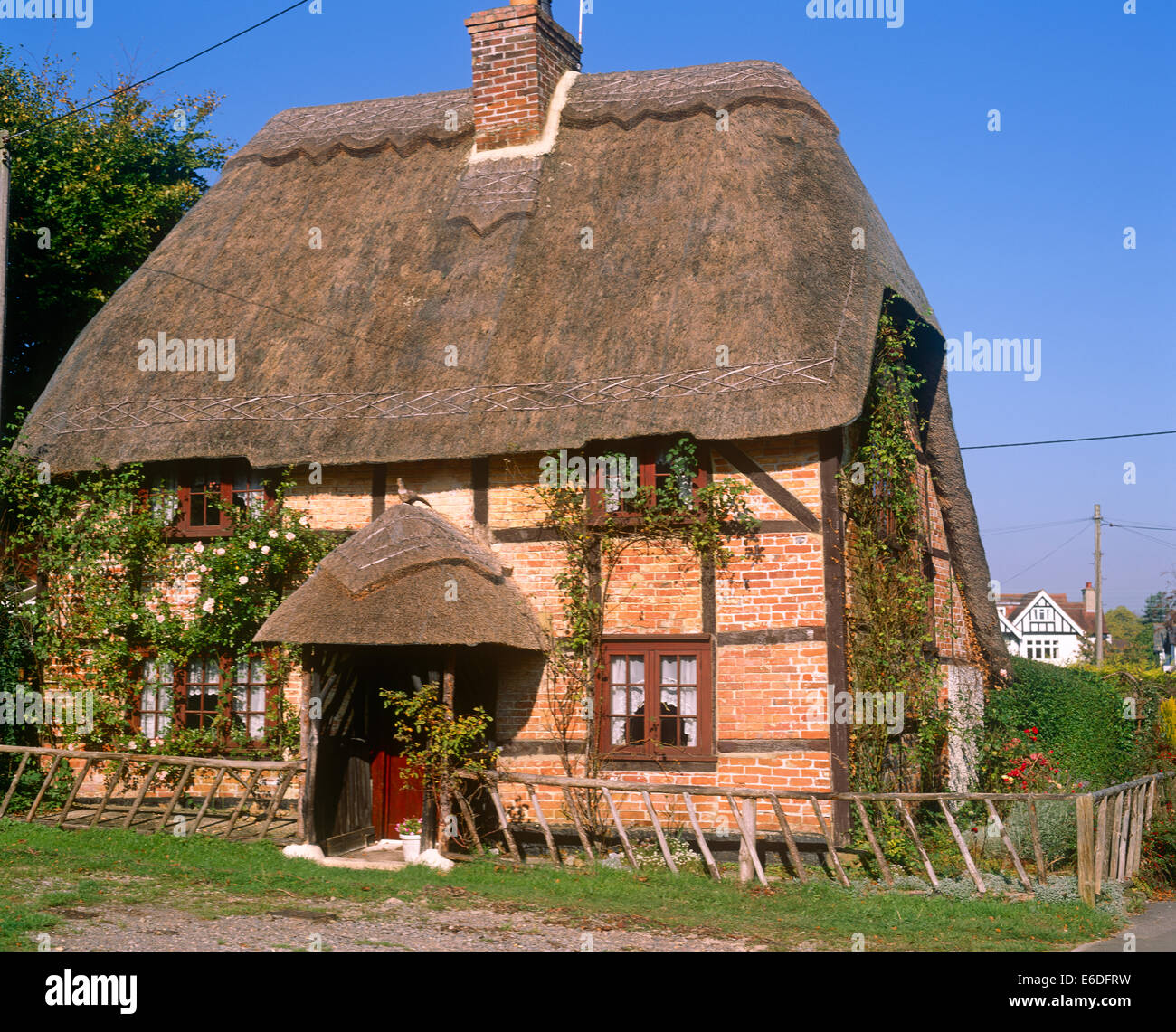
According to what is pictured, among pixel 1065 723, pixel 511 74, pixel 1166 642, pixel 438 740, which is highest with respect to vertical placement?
pixel 511 74

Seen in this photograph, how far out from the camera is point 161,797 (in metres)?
12.3

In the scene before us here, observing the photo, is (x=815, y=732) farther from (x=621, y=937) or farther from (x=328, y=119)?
(x=328, y=119)

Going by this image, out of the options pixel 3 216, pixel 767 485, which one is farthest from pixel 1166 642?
pixel 3 216

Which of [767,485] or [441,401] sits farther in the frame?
[441,401]

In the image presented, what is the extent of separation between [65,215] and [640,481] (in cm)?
1169

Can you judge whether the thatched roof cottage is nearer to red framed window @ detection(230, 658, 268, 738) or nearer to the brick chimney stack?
the brick chimney stack

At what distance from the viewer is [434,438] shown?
11508 millimetres

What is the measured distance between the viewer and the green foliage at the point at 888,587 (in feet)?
36.2

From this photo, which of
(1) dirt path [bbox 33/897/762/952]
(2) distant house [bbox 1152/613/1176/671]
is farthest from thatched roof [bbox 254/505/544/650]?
(2) distant house [bbox 1152/613/1176/671]

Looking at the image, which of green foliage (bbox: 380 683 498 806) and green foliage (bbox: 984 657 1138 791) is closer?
green foliage (bbox: 380 683 498 806)

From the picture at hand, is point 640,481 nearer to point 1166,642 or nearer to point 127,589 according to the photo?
point 127,589

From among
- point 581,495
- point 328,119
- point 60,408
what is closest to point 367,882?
point 581,495

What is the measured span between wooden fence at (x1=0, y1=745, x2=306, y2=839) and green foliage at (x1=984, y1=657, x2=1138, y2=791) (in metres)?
8.48

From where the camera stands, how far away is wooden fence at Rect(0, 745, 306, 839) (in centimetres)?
1110
